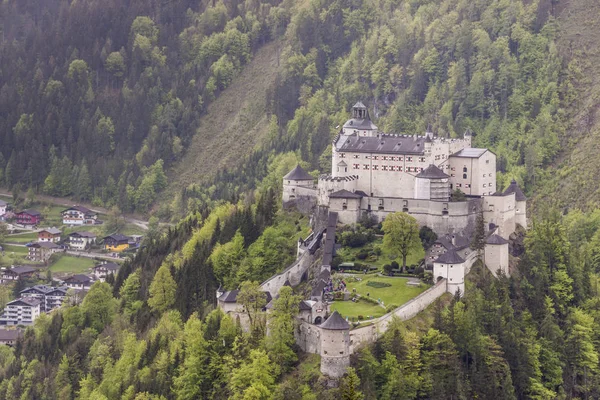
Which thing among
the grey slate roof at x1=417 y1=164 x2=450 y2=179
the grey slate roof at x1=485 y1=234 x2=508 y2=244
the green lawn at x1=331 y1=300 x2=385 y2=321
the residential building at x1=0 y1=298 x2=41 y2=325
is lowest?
the residential building at x1=0 y1=298 x2=41 y2=325

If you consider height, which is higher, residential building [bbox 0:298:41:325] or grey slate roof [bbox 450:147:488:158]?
grey slate roof [bbox 450:147:488:158]

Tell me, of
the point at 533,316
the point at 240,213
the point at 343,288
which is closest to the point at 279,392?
the point at 343,288

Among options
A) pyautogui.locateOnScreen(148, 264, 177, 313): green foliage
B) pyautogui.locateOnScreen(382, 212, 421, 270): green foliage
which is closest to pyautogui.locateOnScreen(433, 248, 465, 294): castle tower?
pyautogui.locateOnScreen(382, 212, 421, 270): green foliage

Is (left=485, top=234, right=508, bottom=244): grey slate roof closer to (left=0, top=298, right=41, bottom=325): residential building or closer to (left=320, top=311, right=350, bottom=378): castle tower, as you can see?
(left=320, top=311, right=350, bottom=378): castle tower

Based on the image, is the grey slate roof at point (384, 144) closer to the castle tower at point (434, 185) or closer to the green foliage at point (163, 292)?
the castle tower at point (434, 185)

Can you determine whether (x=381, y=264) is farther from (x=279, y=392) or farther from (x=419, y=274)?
(x=279, y=392)
